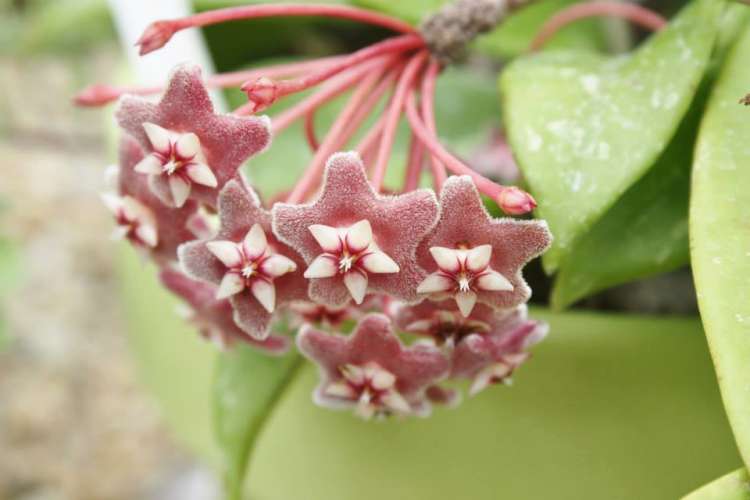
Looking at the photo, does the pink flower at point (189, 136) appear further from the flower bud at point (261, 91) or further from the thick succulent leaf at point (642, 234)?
the thick succulent leaf at point (642, 234)

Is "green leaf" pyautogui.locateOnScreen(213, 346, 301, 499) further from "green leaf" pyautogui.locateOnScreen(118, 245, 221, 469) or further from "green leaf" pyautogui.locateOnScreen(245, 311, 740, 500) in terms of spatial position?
"green leaf" pyautogui.locateOnScreen(118, 245, 221, 469)

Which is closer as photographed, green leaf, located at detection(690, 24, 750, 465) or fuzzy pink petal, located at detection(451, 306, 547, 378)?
green leaf, located at detection(690, 24, 750, 465)

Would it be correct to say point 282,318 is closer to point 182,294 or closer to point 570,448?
point 182,294

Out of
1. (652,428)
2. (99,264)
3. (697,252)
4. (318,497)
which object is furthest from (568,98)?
(99,264)

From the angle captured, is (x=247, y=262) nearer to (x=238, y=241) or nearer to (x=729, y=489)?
(x=238, y=241)

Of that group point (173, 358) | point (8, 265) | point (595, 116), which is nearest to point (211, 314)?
point (595, 116)

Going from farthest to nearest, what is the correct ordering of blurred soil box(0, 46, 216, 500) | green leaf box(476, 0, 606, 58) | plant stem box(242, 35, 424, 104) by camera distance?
blurred soil box(0, 46, 216, 500), green leaf box(476, 0, 606, 58), plant stem box(242, 35, 424, 104)

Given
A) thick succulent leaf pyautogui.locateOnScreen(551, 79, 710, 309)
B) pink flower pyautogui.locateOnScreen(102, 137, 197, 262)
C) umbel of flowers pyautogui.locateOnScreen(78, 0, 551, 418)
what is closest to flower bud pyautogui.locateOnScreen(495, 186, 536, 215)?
umbel of flowers pyautogui.locateOnScreen(78, 0, 551, 418)
